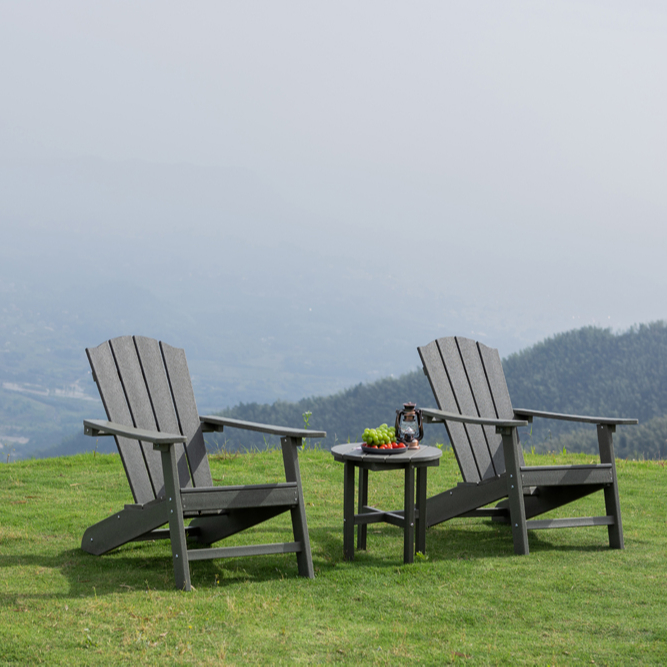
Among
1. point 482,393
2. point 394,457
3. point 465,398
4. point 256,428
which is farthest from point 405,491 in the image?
point 482,393

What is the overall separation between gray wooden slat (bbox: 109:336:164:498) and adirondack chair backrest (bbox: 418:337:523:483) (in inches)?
55.1

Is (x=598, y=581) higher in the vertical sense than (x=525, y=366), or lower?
lower

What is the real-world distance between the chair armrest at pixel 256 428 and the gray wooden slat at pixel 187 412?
52 millimetres

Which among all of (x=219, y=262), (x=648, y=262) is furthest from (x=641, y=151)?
(x=219, y=262)

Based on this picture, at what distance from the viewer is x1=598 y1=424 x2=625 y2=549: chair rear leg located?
10.8 feet

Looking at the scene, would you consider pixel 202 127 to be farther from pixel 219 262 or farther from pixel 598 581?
pixel 598 581

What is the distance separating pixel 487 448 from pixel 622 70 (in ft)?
505

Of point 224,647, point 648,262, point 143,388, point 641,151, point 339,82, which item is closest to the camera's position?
point 224,647

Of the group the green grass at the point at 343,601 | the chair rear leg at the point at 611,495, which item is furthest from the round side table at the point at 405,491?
the chair rear leg at the point at 611,495

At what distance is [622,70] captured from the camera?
447ft

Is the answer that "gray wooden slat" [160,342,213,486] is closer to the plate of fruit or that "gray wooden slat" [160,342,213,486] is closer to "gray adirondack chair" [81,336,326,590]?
"gray adirondack chair" [81,336,326,590]

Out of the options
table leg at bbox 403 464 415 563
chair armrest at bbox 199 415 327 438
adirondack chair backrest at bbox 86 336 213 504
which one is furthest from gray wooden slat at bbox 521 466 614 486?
adirondack chair backrest at bbox 86 336 213 504

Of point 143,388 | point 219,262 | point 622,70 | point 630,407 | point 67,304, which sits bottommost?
point 143,388

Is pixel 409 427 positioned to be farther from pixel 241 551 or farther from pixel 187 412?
pixel 187 412
